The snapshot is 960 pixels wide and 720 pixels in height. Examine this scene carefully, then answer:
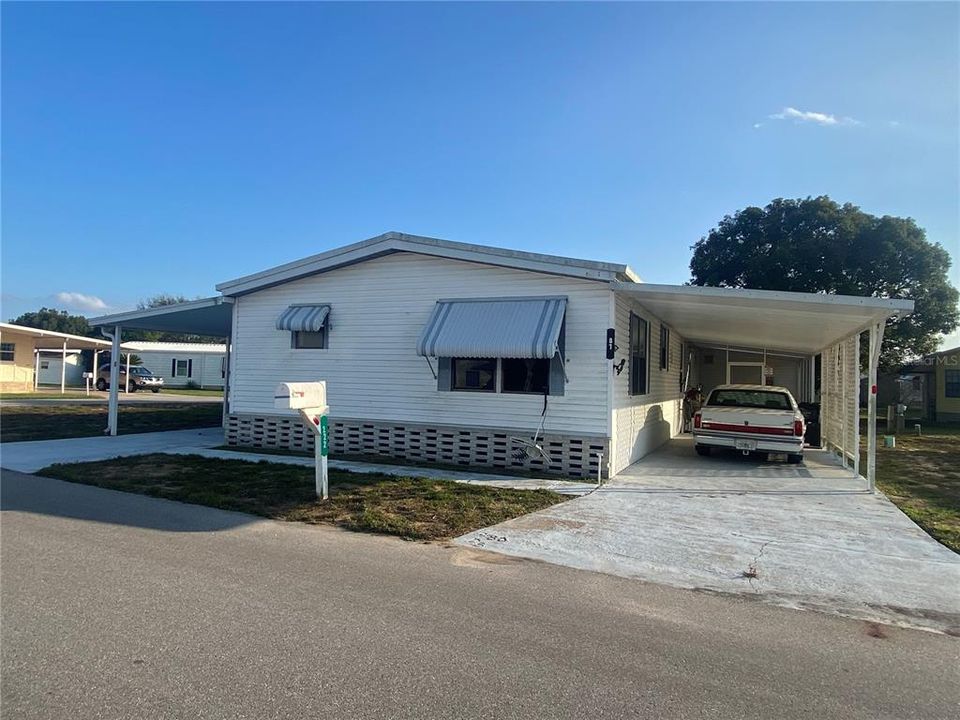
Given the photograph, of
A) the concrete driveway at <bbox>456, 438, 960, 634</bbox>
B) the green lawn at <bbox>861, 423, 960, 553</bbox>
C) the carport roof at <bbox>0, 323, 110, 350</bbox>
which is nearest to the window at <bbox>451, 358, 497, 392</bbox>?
the concrete driveway at <bbox>456, 438, 960, 634</bbox>

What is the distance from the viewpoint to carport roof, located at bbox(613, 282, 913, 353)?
8.09 meters

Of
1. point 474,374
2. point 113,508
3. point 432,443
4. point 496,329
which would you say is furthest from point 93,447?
point 496,329

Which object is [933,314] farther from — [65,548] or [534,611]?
[65,548]

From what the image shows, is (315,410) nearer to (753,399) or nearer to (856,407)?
(856,407)

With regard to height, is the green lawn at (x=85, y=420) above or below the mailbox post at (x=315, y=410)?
below

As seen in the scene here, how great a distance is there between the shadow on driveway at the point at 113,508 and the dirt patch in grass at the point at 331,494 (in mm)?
269

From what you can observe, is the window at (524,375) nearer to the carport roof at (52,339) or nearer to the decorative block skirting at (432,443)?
the decorative block skirting at (432,443)

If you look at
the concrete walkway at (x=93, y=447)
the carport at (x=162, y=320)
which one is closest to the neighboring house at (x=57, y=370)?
the carport at (x=162, y=320)

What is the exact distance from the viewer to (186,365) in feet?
148

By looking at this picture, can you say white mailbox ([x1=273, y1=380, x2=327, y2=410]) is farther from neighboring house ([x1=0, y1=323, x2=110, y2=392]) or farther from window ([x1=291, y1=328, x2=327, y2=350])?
neighboring house ([x1=0, y1=323, x2=110, y2=392])

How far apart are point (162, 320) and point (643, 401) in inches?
455

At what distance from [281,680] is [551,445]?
24.5 ft

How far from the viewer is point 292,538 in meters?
6.33

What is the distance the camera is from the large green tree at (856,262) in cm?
2333
